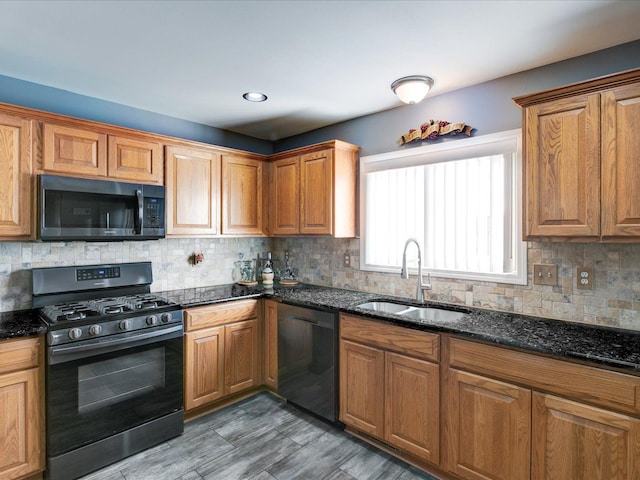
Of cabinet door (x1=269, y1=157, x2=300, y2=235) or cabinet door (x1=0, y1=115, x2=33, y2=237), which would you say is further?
cabinet door (x1=269, y1=157, x2=300, y2=235)

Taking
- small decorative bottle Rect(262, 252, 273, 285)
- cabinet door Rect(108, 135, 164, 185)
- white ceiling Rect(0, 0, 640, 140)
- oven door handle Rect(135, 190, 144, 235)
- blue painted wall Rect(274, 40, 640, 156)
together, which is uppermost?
white ceiling Rect(0, 0, 640, 140)

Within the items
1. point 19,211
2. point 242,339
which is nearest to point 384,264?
point 242,339

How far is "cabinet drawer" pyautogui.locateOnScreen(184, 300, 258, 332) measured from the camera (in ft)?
8.86

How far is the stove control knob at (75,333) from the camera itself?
2.09 metres

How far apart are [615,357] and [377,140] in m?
2.19

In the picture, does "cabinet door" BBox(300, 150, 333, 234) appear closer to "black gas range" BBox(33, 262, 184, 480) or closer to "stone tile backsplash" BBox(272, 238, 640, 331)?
"stone tile backsplash" BBox(272, 238, 640, 331)

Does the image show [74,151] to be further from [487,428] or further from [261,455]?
[487,428]

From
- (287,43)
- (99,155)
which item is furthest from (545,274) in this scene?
(99,155)

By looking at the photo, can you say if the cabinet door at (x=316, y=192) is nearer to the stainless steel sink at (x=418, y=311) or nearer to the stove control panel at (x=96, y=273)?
the stainless steel sink at (x=418, y=311)

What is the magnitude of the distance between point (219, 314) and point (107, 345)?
0.81 meters

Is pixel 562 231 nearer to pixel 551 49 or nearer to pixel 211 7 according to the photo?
pixel 551 49

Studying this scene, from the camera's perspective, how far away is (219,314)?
9.38ft

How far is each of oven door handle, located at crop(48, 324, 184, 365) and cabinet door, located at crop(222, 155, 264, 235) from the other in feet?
3.50

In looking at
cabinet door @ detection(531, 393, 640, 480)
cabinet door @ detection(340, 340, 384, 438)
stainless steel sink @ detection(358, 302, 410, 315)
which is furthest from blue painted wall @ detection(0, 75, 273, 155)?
cabinet door @ detection(531, 393, 640, 480)
